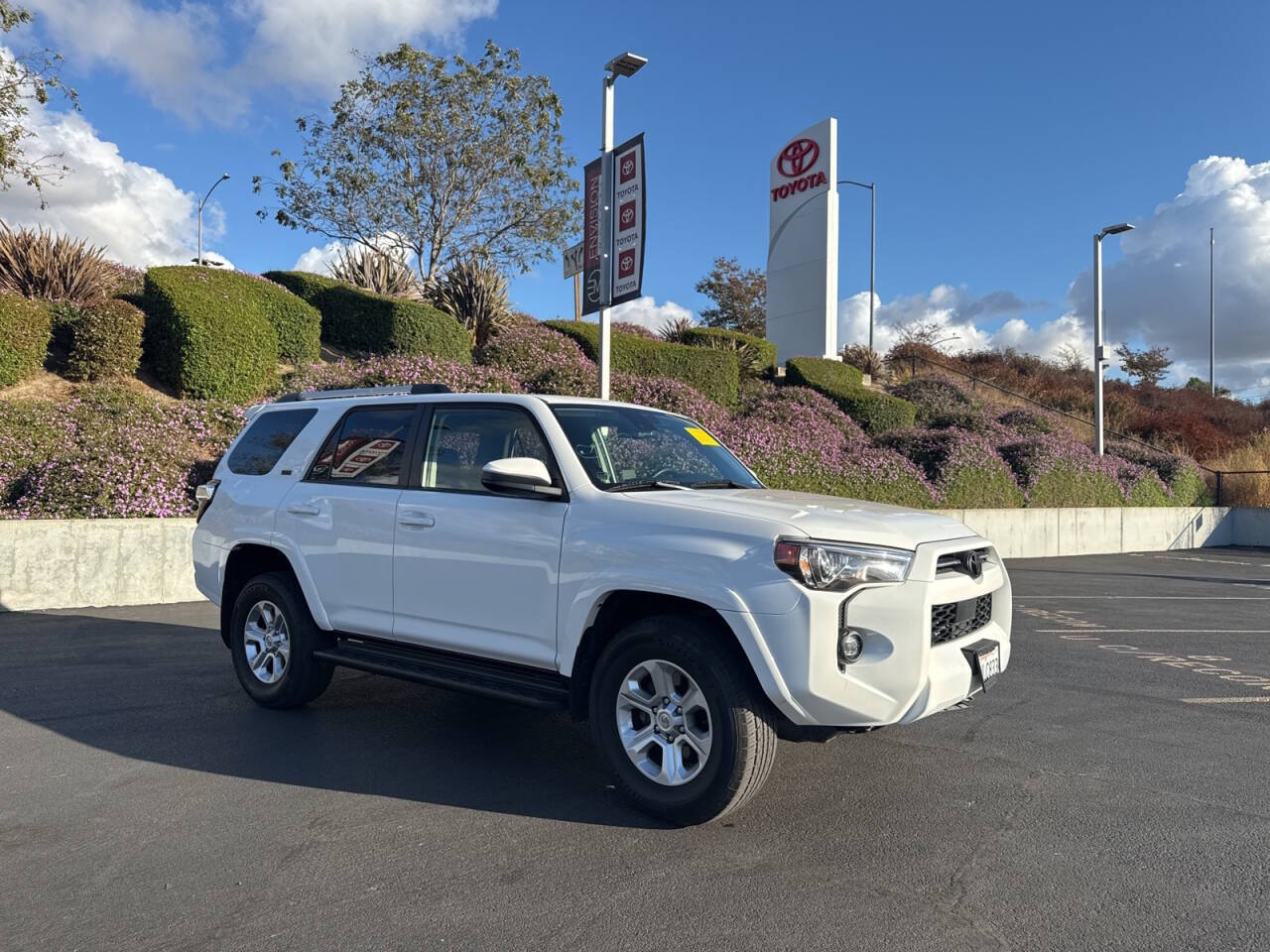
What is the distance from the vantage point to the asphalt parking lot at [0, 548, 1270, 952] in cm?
317

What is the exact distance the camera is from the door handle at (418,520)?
4.83 meters

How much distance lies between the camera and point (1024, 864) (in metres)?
3.66

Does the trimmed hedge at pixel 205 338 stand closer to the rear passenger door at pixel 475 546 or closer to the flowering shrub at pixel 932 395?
the rear passenger door at pixel 475 546

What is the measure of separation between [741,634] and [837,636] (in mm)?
375

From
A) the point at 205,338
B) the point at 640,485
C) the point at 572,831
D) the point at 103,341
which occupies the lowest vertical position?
the point at 572,831

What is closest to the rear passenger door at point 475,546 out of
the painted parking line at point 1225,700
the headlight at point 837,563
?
the headlight at point 837,563

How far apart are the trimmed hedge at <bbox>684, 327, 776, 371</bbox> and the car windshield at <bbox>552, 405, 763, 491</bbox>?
55.1 ft

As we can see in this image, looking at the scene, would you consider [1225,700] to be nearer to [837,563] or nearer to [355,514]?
[837,563]

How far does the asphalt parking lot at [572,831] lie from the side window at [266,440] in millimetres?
1511

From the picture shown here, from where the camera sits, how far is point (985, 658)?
4199 millimetres

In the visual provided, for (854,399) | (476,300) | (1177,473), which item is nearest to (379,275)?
(476,300)

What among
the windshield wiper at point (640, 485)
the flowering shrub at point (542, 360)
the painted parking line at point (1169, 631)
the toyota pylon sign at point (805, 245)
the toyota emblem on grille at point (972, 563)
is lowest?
the painted parking line at point (1169, 631)

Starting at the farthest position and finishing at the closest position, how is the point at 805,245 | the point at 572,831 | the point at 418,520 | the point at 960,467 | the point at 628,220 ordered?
the point at 805,245
the point at 960,467
the point at 628,220
the point at 418,520
the point at 572,831

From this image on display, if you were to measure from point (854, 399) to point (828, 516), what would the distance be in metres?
17.6
